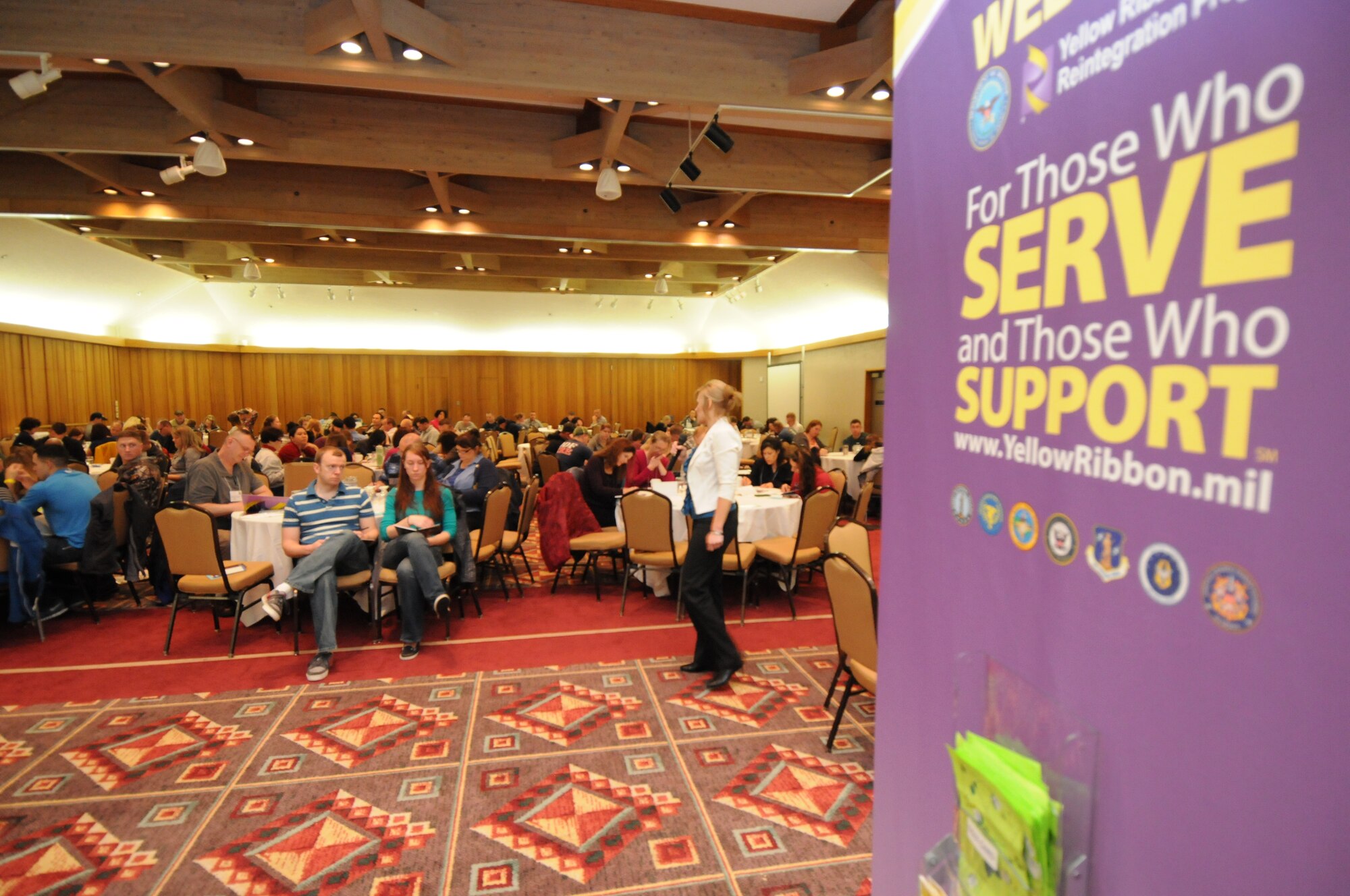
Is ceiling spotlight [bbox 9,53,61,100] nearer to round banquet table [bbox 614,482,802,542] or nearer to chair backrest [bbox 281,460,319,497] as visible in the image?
chair backrest [bbox 281,460,319,497]

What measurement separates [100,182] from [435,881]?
28.5 ft

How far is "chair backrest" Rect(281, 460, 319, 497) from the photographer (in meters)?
7.36

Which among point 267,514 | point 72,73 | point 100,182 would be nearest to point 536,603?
point 267,514

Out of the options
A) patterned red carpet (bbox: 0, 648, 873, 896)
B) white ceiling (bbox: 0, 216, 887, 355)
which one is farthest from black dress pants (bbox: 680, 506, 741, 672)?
white ceiling (bbox: 0, 216, 887, 355)

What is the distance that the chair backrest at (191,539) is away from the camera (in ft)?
14.3

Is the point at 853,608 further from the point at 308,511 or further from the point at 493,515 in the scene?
the point at 308,511

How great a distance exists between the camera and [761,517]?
554 cm

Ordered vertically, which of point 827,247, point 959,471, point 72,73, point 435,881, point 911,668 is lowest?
point 435,881

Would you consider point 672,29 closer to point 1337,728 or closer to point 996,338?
point 996,338

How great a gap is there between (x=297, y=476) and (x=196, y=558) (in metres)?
3.17

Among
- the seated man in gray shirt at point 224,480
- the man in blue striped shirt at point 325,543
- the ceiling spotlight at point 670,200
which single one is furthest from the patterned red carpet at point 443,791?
the ceiling spotlight at point 670,200

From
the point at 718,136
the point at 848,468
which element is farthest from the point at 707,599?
the point at 848,468

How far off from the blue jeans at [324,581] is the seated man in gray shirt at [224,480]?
137cm

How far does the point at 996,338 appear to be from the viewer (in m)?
1.00
